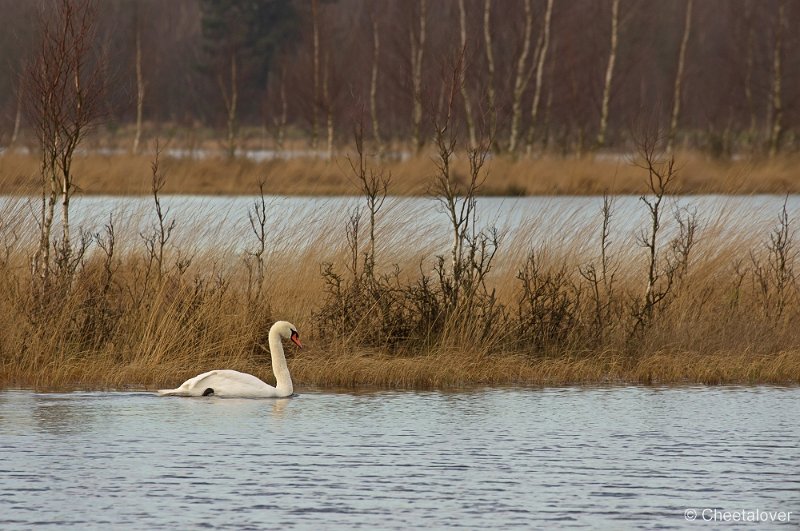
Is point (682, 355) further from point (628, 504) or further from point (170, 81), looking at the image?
point (170, 81)

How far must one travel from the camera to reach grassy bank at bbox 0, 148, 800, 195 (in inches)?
1300

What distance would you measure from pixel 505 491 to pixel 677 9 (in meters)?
81.6

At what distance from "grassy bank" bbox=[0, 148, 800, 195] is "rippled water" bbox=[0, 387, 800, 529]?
20.6 m

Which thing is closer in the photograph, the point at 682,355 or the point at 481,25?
the point at 682,355

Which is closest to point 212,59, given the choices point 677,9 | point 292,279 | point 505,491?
point 677,9

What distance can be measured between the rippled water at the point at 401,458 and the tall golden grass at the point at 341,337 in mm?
644

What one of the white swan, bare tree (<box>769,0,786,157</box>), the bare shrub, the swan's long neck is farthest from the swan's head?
bare tree (<box>769,0,786,157</box>)

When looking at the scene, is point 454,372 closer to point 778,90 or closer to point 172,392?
point 172,392

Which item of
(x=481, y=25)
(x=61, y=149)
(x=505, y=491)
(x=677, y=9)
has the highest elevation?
(x=677, y=9)

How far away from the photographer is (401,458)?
9039mm

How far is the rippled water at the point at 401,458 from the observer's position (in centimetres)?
761

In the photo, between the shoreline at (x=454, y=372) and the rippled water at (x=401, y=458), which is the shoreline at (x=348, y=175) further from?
the rippled water at (x=401, y=458)

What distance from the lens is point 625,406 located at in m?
11.0

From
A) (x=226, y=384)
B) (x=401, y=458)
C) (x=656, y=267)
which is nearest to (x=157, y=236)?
(x=226, y=384)
